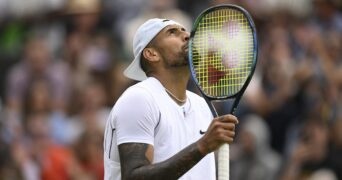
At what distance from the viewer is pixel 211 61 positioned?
309 inches

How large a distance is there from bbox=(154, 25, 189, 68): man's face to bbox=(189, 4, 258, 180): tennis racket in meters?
0.17

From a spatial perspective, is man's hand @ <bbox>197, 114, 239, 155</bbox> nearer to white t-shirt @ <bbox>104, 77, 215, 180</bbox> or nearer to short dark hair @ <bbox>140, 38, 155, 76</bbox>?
white t-shirt @ <bbox>104, 77, 215, 180</bbox>

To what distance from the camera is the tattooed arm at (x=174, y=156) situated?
707 centimetres

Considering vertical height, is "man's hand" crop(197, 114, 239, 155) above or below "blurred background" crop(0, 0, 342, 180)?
above

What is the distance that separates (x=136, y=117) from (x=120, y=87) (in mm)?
6594

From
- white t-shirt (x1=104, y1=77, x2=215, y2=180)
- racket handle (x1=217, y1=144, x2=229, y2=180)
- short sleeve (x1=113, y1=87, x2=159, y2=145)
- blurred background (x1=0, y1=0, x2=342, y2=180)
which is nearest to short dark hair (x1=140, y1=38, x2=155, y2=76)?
white t-shirt (x1=104, y1=77, x2=215, y2=180)

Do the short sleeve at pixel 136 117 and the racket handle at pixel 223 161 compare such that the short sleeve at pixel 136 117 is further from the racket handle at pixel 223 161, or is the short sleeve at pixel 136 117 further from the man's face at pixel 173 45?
the racket handle at pixel 223 161

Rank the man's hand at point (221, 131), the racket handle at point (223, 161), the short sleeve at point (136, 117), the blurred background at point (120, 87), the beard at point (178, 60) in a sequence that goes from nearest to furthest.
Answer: the man's hand at point (221, 131) → the racket handle at point (223, 161) → the short sleeve at point (136, 117) → the beard at point (178, 60) → the blurred background at point (120, 87)

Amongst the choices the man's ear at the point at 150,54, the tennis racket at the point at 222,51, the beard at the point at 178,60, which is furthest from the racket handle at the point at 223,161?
the man's ear at the point at 150,54

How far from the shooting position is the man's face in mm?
7895

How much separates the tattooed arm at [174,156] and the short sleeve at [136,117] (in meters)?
0.05

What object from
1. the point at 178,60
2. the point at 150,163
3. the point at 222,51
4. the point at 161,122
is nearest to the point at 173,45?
the point at 178,60

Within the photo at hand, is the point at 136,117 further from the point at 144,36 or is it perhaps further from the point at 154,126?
the point at 144,36

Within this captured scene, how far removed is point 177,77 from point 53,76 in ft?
23.4
